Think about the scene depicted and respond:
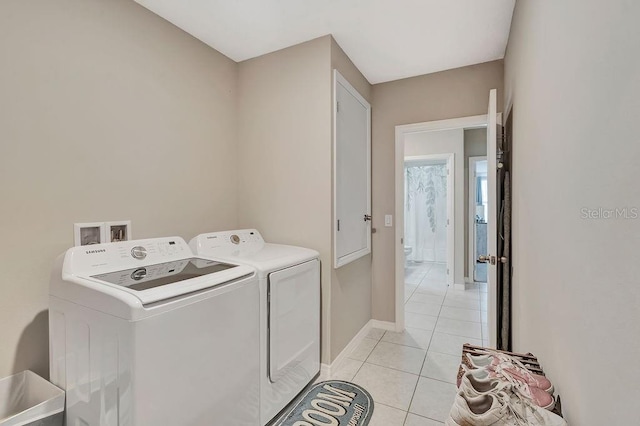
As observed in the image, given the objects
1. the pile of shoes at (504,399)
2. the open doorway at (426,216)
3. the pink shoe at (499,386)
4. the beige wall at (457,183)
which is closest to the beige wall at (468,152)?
the beige wall at (457,183)

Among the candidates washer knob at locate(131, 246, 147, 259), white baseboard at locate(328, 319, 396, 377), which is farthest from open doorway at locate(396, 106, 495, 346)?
washer knob at locate(131, 246, 147, 259)

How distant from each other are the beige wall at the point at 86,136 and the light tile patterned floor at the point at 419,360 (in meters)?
1.76

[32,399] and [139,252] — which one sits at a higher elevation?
[139,252]

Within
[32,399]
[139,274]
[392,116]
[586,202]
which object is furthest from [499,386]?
[392,116]

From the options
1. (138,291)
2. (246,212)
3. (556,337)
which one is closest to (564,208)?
(556,337)

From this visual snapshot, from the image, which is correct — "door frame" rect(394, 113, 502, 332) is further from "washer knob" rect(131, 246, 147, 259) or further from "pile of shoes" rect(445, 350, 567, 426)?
"washer knob" rect(131, 246, 147, 259)

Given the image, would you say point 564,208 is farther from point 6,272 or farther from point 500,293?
point 6,272

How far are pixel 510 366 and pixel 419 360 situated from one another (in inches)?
65.0

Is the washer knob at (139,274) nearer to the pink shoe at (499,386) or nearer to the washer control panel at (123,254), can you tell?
the washer control panel at (123,254)

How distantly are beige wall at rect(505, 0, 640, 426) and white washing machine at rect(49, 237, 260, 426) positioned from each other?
1305 mm

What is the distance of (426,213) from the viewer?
7.00 meters

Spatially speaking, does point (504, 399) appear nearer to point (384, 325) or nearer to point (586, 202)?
point (586, 202)

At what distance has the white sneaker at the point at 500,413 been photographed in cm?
76

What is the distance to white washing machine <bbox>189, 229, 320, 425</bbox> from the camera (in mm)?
1710
